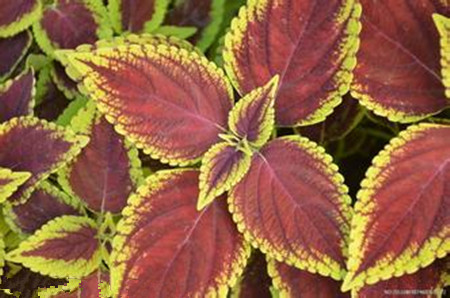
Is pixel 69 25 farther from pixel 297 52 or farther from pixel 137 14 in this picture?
pixel 297 52

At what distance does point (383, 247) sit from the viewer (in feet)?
2.80

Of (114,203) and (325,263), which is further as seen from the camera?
(114,203)

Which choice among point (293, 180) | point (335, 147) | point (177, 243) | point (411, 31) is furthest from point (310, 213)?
point (335, 147)

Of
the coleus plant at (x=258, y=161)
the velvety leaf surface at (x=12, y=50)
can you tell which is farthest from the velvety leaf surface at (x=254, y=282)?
the velvety leaf surface at (x=12, y=50)

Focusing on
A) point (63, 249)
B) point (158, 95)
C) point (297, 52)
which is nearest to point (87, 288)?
point (63, 249)

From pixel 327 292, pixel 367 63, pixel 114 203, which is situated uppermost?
pixel 367 63

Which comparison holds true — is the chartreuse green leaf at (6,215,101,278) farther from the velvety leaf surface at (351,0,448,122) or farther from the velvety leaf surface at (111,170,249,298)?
the velvety leaf surface at (351,0,448,122)

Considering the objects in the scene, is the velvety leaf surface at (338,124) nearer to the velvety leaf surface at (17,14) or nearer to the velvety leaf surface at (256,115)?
the velvety leaf surface at (256,115)

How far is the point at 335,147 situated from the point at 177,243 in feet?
1.50

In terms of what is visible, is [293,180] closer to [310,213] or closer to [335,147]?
[310,213]

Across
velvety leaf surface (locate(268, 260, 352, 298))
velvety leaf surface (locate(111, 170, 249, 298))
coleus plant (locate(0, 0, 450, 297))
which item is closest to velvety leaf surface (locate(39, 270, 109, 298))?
coleus plant (locate(0, 0, 450, 297))

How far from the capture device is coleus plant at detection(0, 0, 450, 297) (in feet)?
2.86

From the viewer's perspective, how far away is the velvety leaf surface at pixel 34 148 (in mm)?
1000

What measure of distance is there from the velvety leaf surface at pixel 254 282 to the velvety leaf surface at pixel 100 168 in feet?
0.62
